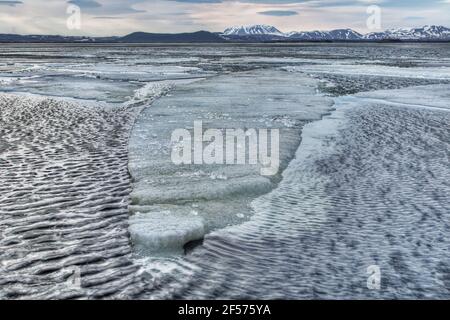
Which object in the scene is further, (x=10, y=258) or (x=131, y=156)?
(x=131, y=156)

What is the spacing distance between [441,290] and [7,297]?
4367 mm

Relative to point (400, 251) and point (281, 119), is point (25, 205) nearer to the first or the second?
point (400, 251)

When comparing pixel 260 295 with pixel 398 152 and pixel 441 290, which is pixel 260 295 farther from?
pixel 398 152

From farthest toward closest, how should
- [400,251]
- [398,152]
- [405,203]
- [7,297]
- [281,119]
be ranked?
[281,119]
[398,152]
[405,203]
[400,251]
[7,297]

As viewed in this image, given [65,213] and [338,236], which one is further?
[65,213]

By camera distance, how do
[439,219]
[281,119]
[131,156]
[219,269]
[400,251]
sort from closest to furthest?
[219,269]
[400,251]
[439,219]
[131,156]
[281,119]

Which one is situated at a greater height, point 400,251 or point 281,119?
point 281,119

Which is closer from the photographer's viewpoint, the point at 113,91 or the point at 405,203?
the point at 405,203

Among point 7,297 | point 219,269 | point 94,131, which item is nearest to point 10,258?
point 7,297

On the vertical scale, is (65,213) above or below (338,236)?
above

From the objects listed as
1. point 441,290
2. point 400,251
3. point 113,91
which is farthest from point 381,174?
point 113,91

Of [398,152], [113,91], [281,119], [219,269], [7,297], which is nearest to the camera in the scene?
[7,297]

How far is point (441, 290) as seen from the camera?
17.2ft

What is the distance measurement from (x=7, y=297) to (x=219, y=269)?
7.12 ft
